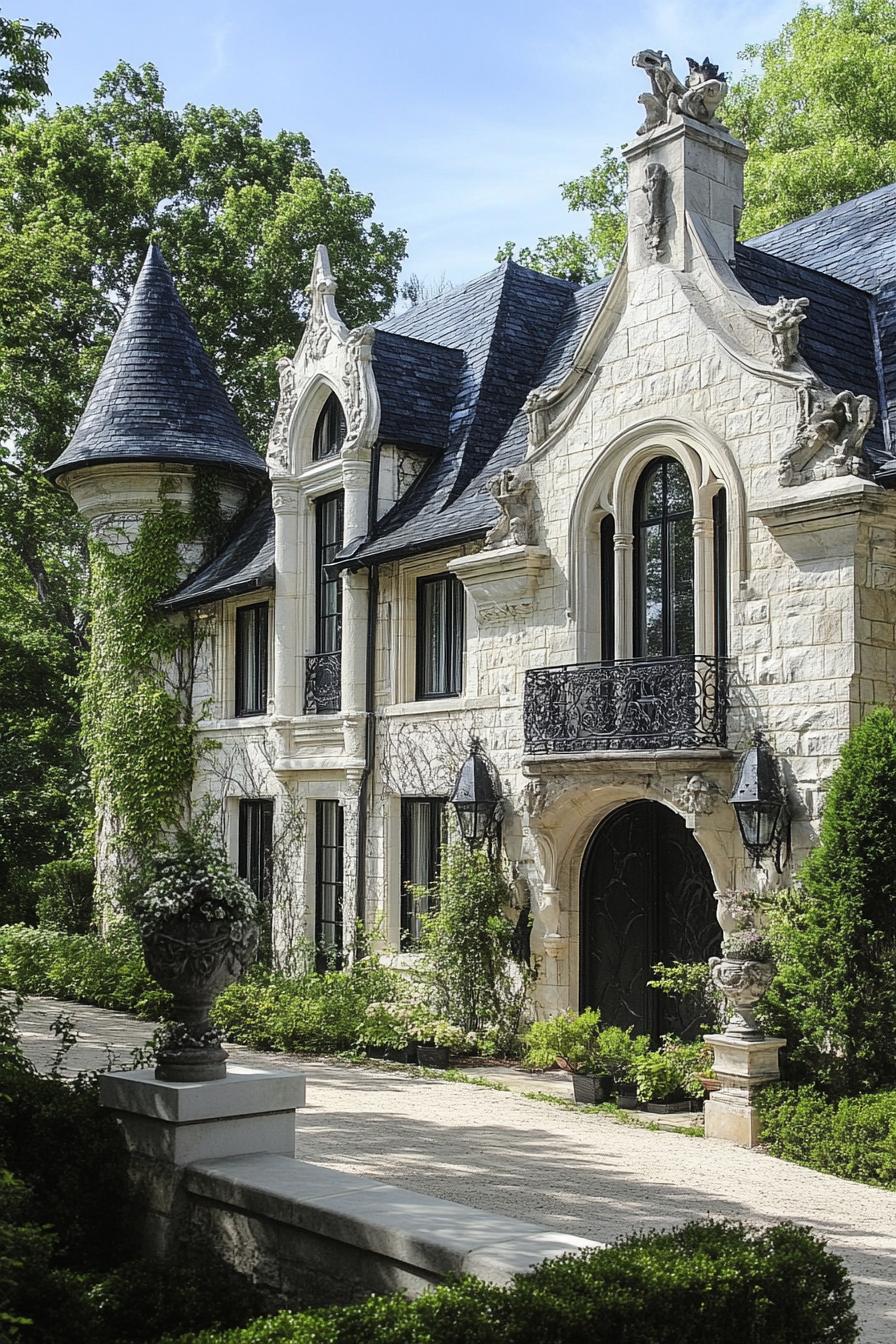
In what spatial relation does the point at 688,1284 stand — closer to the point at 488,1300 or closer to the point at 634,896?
the point at 488,1300

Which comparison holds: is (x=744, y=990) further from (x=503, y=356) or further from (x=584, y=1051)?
(x=503, y=356)

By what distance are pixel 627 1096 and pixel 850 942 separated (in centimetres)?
278

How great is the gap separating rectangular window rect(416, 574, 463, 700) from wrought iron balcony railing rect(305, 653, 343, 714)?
1479mm

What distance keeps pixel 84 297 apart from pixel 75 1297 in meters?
28.8

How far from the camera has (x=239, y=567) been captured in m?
21.7

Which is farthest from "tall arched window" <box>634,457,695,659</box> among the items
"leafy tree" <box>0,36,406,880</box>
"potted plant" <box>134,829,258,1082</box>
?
"leafy tree" <box>0,36,406,880</box>

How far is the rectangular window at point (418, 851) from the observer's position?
1742cm

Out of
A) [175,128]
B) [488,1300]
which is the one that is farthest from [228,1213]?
[175,128]

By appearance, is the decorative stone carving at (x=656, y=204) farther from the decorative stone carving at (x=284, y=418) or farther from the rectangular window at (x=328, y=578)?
the decorative stone carving at (x=284, y=418)

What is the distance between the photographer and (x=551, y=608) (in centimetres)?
1549

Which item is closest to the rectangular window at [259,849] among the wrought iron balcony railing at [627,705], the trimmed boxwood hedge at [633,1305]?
the wrought iron balcony railing at [627,705]

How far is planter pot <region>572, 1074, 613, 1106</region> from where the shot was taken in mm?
12633

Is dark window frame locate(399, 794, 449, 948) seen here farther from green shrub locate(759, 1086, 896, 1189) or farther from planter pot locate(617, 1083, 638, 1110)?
green shrub locate(759, 1086, 896, 1189)

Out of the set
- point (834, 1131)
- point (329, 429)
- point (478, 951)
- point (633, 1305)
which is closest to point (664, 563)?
point (478, 951)
